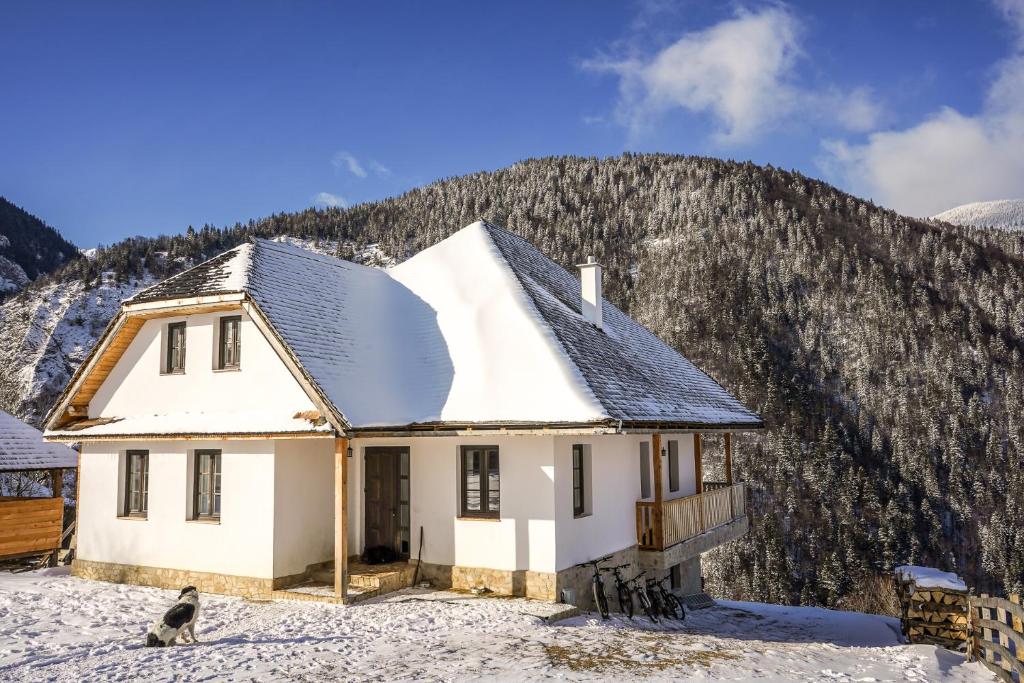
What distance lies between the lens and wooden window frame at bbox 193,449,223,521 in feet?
48.7

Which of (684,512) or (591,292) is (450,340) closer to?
(591,292)

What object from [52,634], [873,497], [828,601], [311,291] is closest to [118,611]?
[52,634]

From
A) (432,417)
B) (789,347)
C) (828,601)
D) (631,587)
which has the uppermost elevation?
(789,347)

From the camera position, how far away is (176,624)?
10273 mm

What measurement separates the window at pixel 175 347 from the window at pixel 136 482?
1.98 m

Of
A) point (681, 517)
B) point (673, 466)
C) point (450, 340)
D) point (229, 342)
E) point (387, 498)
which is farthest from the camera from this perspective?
point (673, 466)

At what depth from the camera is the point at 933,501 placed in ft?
306

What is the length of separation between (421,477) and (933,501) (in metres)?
98.0

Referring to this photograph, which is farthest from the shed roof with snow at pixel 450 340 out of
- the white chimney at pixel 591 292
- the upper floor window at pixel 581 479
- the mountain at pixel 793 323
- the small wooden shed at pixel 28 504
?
the mountain at pixel 793 323

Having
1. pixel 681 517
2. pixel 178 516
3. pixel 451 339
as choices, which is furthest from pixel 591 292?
pixel 178 516

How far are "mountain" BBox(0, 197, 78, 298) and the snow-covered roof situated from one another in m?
113

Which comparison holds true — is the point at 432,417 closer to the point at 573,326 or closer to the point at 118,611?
the point at 573,326

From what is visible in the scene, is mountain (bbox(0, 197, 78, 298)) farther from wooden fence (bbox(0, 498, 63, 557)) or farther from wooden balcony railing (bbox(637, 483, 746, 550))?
wooden balcony railing (bbox(637, 483, 746, 550))

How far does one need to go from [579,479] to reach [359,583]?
4.69 metres
